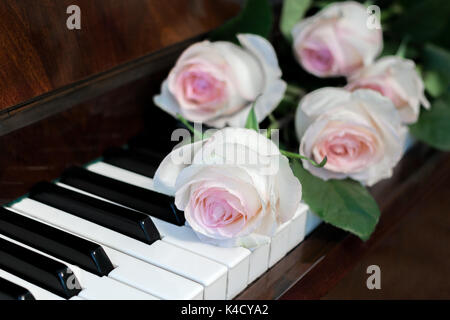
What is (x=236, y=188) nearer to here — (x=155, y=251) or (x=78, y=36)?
(x=155, y=251)

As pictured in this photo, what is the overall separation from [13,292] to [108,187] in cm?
28

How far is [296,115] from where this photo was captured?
107 centimetres

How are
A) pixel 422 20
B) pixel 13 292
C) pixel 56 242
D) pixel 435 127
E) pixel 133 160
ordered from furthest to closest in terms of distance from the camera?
pixel 422 20 → pixel 435 127 → pixel 133 160 → pixel 56 242 → pixel 13 292

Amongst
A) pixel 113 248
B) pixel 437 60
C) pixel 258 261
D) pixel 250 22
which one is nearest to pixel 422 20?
pixel 437 60

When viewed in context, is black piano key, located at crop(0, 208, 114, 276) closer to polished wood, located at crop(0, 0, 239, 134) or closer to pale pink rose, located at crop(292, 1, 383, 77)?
polished wood, located at crop(0, 0, 239, 134)

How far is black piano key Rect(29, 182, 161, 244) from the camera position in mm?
888

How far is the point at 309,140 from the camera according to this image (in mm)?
1013

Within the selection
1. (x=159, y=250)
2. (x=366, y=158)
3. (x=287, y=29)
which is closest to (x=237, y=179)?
(x=159, y=250)

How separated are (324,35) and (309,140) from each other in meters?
0.27

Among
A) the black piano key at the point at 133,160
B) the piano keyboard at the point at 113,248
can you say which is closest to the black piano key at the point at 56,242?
the piano keyboard at the point at 113,248

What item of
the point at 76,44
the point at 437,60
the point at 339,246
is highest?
the point at 76,44

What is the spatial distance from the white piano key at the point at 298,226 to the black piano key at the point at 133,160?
26 cm

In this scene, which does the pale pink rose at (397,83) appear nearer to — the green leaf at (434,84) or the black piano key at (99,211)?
the green leaf at (434,84)

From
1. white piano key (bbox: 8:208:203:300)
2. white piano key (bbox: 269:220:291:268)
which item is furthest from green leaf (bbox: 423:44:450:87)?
white piano key (bbox: 8:208:203:300)
